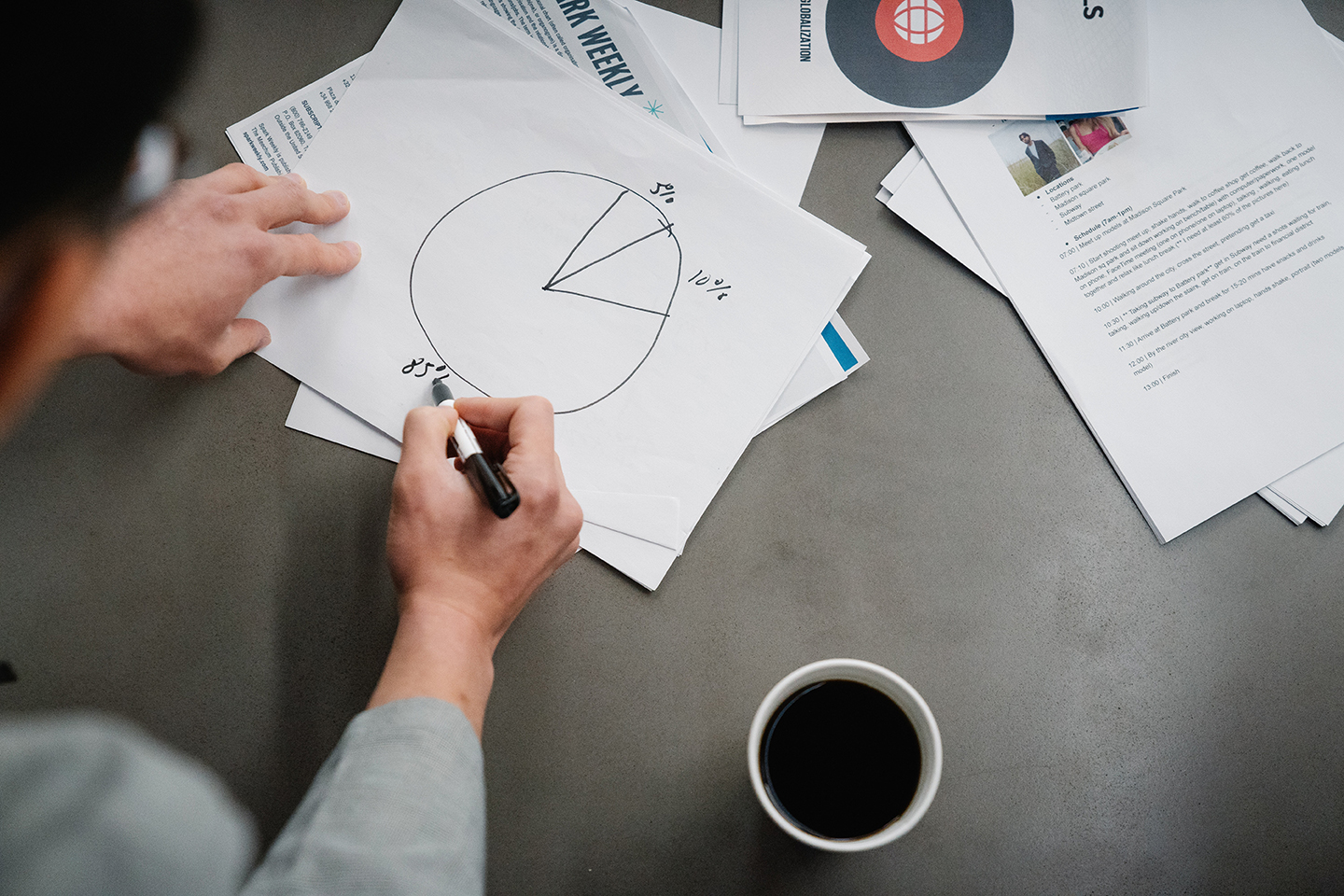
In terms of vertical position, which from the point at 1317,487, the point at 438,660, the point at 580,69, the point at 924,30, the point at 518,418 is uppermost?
the point at 580,69

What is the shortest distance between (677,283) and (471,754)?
0.36 meters

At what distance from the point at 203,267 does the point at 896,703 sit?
55 cm

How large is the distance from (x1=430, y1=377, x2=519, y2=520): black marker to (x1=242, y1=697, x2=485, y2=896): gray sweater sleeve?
0.12m

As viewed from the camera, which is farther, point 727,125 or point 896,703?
point 727,125

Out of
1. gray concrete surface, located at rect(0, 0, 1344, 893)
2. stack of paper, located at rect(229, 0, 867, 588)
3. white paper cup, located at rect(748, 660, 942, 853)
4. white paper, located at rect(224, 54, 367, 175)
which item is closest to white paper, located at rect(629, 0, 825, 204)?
stack of paper, located at rect(229, 0, 867, 588)

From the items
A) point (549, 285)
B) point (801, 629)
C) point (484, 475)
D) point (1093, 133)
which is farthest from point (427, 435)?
point (1093, 133)

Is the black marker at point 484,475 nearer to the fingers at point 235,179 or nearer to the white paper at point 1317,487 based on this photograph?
the fingers at point 235,179

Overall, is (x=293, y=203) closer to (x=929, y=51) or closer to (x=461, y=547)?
(x=461, y=547)

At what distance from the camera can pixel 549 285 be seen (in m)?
0.60

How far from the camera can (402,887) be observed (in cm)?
38

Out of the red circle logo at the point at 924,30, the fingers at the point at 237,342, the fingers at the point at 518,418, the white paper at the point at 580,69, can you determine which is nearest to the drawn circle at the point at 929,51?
the red circle logo at the point at 924,30

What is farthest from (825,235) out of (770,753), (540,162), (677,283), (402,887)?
(402,887)

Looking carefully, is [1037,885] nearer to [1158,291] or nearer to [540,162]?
[1158,291]

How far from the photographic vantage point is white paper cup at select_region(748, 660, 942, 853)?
1.49ft
